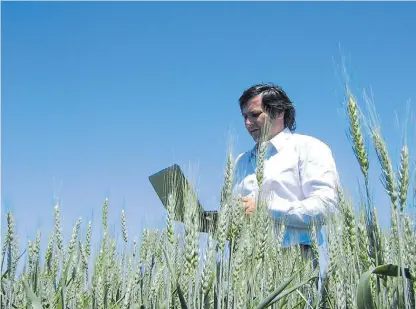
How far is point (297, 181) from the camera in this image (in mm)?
2764

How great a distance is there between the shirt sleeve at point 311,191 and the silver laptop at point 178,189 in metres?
0.52

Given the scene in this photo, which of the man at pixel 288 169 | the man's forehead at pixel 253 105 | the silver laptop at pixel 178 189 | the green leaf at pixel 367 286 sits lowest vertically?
the green leaf at pixel 367 286

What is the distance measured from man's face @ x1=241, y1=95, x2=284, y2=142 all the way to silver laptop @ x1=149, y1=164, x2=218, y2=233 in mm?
860

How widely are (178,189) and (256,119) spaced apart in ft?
3.80

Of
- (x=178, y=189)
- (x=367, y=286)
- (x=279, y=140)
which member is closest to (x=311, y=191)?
(x=279, y=140)

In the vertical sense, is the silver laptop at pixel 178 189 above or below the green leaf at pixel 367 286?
above

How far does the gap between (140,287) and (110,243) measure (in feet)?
1.75

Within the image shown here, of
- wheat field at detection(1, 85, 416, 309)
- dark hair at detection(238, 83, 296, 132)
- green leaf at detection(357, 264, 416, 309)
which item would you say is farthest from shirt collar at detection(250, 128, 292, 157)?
green leaf at detection(357, 264, 416, 309)

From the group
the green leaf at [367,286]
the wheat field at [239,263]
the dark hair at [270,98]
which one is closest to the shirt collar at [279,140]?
the dark hair at [270,98]

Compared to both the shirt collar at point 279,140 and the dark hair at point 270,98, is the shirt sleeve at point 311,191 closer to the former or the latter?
the shirt collar at point 279,140

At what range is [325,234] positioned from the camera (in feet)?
6.07

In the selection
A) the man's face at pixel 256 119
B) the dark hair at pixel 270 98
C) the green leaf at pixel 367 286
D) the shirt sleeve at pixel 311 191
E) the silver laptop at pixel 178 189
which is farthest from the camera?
the dark hair at pixel 270 98

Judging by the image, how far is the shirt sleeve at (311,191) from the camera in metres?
2.46

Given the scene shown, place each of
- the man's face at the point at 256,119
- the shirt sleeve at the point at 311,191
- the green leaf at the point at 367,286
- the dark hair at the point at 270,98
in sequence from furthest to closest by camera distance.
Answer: the dark hair at the point at 270,98 → the man's face at the point at 256,119 → the shirt sleeve at the point at 311,191 → the green leaf at the point at 367,286
